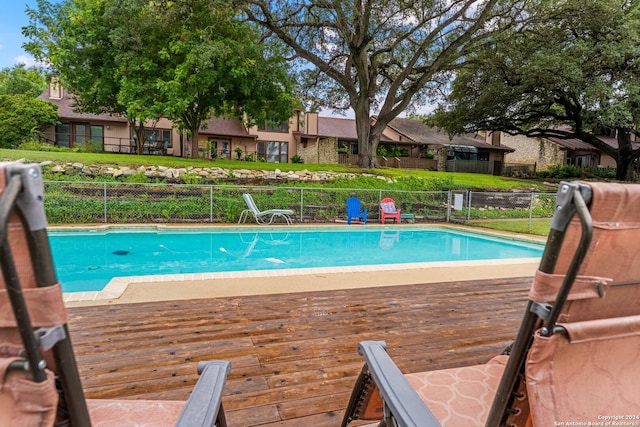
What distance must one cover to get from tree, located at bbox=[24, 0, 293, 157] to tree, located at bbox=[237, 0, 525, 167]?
4.73ft

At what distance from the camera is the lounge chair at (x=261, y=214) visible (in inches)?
411

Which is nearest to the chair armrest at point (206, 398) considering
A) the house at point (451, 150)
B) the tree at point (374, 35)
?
the tree at point (374, 35)

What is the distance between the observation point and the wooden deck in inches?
77.8

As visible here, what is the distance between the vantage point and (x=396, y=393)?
110 centimetres

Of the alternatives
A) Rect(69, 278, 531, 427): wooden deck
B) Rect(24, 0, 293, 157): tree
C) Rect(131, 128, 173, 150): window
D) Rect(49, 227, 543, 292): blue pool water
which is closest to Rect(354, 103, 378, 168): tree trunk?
Rect(24, 0, 293, 157): tree

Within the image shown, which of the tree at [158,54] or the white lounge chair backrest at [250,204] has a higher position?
the tree at [158,54]

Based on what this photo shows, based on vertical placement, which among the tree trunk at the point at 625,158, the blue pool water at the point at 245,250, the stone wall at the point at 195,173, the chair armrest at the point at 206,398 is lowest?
the blue pool water at the point at 245,250

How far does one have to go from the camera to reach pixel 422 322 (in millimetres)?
3059

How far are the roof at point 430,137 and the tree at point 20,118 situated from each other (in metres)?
20.9

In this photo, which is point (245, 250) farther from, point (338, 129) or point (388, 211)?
point (338, 129)

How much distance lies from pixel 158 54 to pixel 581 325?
14324 millimetres

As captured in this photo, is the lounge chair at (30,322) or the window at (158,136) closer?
the lounge chair at (30,322)

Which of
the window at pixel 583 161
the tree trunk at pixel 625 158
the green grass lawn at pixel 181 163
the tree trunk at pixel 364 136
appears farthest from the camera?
the window at pixel 583 161

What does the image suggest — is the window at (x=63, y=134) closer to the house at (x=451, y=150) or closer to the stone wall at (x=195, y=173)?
the stone wall at (x=195, y=173)
